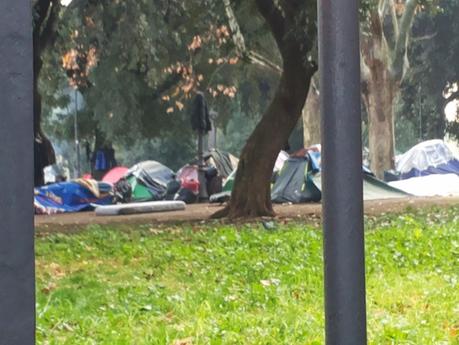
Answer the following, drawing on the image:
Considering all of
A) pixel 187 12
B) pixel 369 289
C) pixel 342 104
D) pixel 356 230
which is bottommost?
pixel 369 289

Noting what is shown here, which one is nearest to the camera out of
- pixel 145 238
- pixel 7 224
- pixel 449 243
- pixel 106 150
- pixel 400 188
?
pixel 7 224

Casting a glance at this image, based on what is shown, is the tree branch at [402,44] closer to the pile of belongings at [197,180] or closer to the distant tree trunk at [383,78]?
the distant tree trunk at [383,78]

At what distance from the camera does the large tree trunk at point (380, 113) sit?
28312 mm

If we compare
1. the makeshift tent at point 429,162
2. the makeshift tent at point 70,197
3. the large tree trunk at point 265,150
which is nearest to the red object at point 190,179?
the makeshift tent at point 70,197

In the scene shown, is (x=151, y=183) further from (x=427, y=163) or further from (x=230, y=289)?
(x=230, y=289)

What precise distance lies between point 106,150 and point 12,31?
37.1 metres

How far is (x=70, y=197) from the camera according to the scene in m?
23.7

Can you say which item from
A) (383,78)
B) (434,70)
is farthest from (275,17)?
(434,70)

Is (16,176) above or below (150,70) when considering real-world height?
below

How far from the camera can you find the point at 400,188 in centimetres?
2383

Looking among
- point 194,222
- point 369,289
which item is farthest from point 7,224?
point 194,222

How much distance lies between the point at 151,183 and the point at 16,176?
27478mm

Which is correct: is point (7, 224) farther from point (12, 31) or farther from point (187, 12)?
point (187, 12)

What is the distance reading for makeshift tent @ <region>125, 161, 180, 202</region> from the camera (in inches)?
1112
